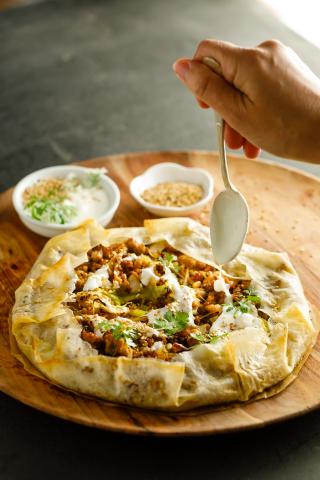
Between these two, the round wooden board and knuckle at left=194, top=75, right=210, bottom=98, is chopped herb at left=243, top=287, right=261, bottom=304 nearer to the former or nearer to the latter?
the round wooden board

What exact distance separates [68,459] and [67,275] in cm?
108

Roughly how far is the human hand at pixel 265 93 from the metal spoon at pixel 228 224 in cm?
47

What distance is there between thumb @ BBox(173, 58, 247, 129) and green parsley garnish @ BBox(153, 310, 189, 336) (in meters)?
1.02

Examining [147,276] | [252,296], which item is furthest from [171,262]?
[252,296]

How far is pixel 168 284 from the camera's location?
3.84 m

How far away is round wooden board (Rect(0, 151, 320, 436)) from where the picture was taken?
10.6 ft

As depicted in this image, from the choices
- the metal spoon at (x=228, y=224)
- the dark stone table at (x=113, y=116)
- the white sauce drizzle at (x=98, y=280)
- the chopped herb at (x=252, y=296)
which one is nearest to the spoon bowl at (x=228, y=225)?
the metal spoon at (x=228, y=224)

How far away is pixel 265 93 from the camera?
3363 millimetres

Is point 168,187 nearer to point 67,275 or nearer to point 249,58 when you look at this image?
point 67,275

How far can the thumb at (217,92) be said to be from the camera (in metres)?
3.48

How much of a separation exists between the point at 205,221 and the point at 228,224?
0.68 m

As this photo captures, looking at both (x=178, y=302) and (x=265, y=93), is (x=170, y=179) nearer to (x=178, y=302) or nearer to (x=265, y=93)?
(x=178, y=302)

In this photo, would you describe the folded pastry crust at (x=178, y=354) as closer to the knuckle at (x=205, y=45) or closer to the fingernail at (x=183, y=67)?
the fingernail at (x=183, y=67)
